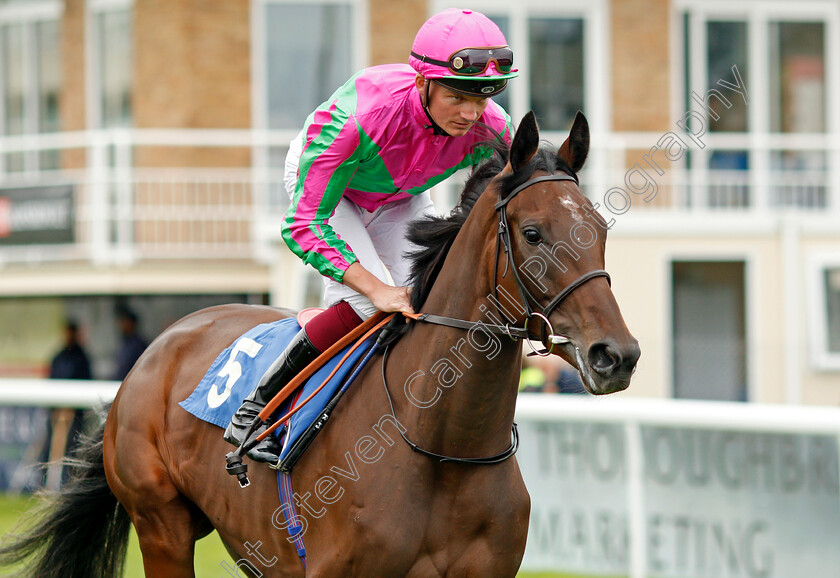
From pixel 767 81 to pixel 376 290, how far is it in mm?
10535

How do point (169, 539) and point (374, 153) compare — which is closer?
point (374, 153)

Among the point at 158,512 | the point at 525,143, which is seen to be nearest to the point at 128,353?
the point at 158,512

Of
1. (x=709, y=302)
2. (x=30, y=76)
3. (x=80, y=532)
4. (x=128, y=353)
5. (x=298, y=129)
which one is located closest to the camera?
(x=80, y=532)

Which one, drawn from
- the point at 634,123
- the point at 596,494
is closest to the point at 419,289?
the point at 596,494

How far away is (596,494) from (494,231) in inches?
129

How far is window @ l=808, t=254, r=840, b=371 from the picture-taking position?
386 inches

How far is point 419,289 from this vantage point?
2928mm

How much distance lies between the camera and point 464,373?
8.79ft

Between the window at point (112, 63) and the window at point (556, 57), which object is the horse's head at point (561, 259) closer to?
the window at point (556, 57)

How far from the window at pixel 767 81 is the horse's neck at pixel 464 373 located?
9.48 metres

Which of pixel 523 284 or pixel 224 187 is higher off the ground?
pixel 224 187

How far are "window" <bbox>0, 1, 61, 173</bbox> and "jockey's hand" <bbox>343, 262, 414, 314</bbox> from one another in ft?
36.6

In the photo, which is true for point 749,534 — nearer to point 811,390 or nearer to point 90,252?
point 811,390

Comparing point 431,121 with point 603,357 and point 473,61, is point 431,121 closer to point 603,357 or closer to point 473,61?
point 473,61
